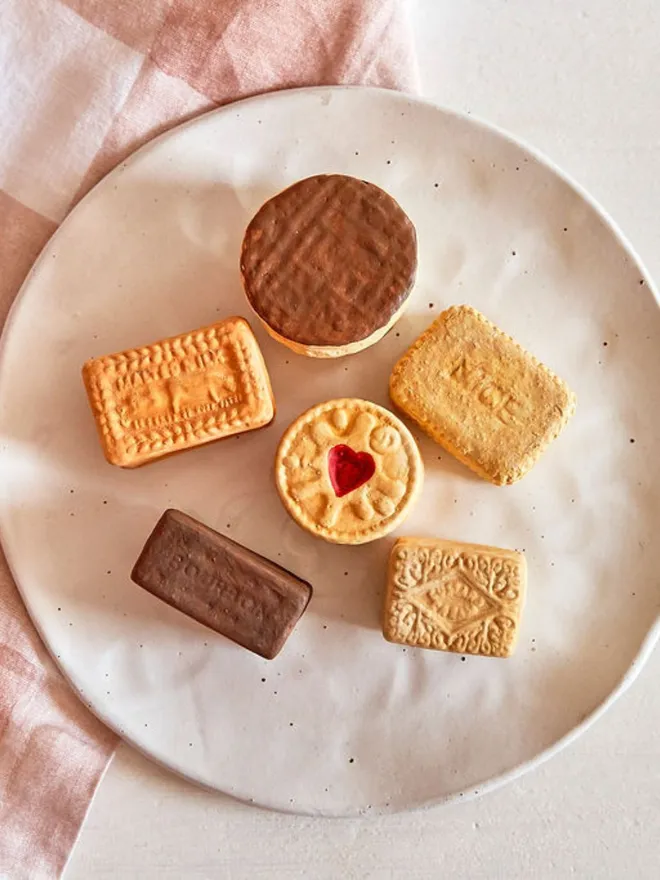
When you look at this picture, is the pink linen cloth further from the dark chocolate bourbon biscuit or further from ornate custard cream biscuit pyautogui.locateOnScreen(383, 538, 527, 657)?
ornate custard cream biscuit pyautogui.locateOnScreen(383, 538, 527, 657)

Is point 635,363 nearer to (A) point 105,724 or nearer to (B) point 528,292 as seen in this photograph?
(B) point 528,292

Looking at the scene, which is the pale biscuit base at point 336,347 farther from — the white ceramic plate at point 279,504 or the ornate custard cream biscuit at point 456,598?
the ornate custard cream biscuit at point 456,598

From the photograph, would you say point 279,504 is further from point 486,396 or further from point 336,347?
point 486,396

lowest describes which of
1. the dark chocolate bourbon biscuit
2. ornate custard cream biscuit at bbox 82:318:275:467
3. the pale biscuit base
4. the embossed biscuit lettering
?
the dark chocolate bourbon biscuit

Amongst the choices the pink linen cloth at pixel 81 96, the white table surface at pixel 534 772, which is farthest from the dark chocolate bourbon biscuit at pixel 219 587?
the white table surface at pixel 534 772

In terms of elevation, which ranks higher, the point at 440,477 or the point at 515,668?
the point at 440,477

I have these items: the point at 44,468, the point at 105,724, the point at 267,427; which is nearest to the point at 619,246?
the point at 267,427

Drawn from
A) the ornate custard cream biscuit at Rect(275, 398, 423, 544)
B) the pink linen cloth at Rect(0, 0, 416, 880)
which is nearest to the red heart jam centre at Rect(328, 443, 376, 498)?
the ornate custard cream biscuit at Rect(275, 398, 423, 544)

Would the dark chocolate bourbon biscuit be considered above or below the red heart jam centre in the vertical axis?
below
